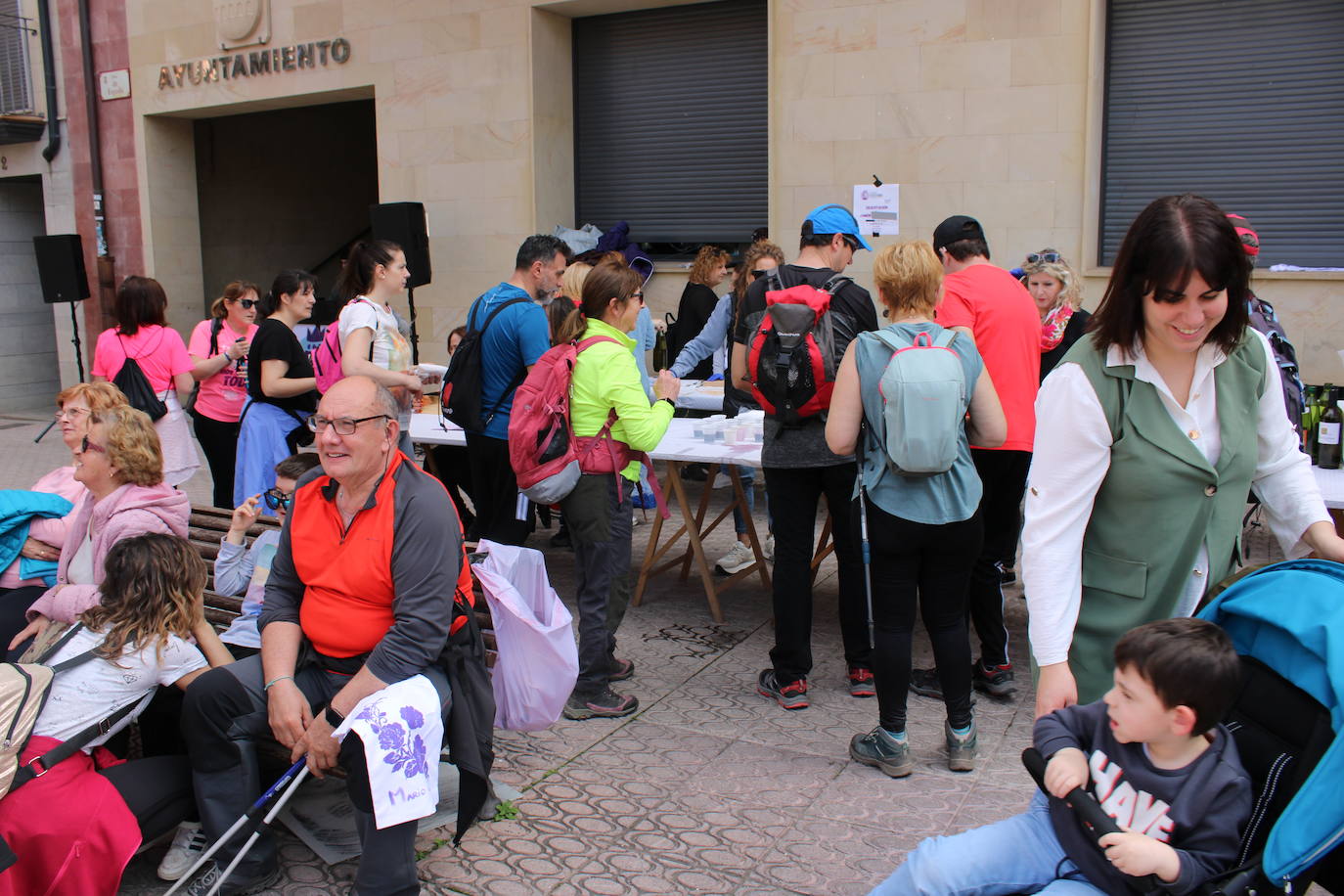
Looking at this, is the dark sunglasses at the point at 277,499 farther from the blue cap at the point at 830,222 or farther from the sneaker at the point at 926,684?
the sneaker at the point at 926,684

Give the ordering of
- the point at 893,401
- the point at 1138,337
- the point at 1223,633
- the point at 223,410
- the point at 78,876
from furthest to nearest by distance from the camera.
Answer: the point at 223,410 → the point at 893,401 → the point at 78,876 → the point at 1138,337 → the point at 1223,633

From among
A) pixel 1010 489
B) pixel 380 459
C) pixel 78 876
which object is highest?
pixel 380 459

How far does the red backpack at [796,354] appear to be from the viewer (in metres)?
4.02

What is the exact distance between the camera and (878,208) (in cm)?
868

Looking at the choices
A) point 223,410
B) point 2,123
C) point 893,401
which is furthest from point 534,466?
point 2,123

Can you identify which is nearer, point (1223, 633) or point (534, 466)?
point (1223, 633)

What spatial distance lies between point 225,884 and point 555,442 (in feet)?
6.07

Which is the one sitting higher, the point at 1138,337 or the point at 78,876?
the point at 1138,337

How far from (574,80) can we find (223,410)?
555 centimetres

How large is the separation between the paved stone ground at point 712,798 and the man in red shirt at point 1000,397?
22cm

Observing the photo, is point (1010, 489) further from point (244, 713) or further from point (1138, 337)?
point (244, 713)

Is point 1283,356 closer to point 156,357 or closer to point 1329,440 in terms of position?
point 1329,440

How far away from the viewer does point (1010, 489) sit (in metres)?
4.46

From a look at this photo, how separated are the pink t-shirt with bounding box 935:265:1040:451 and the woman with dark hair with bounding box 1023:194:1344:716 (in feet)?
6.28
